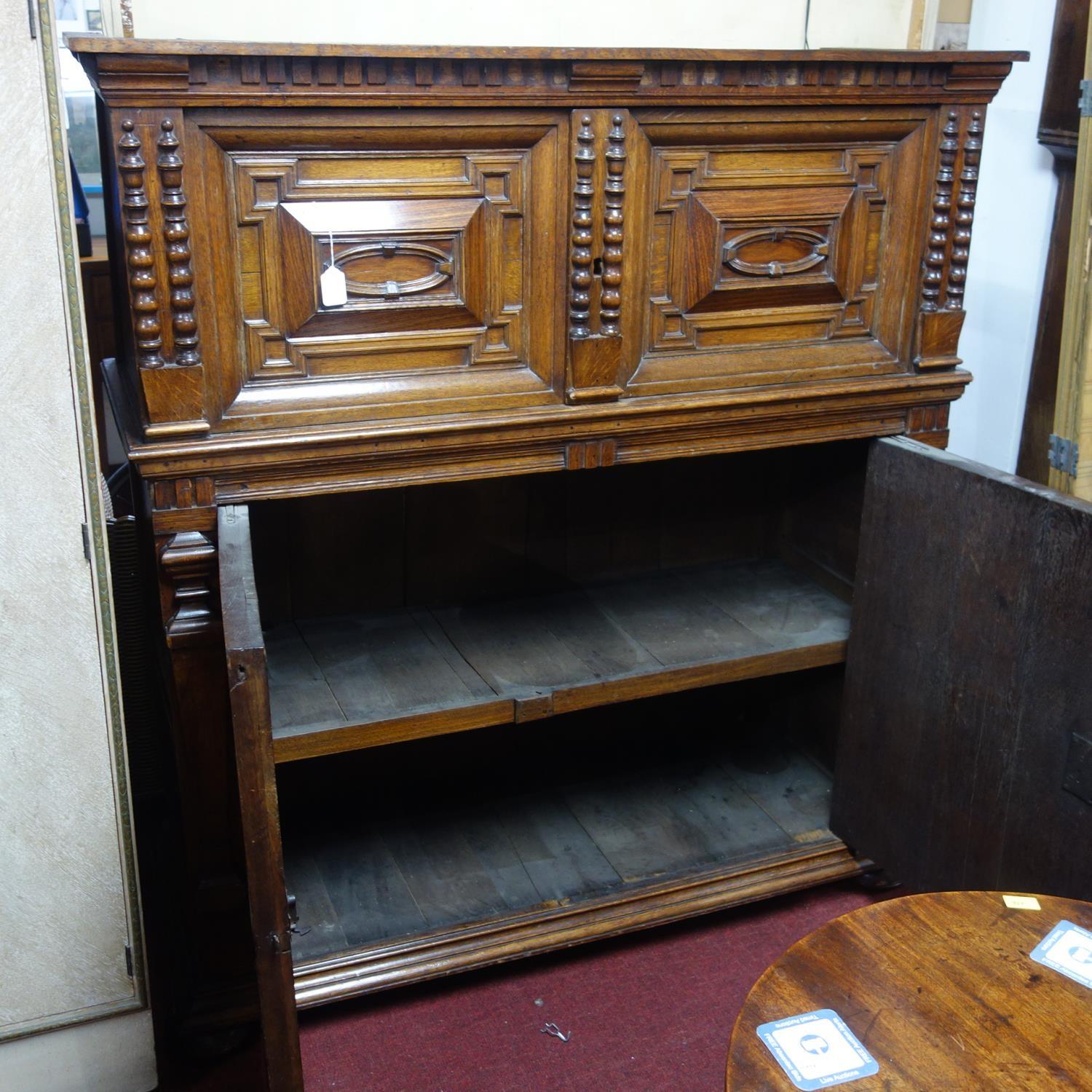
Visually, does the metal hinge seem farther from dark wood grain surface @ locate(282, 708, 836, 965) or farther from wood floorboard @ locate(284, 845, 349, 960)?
wood floorboard @ locate(284, 845, 349, 960)

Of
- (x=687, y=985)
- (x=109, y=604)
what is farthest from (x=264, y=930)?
(x=687, y=985)

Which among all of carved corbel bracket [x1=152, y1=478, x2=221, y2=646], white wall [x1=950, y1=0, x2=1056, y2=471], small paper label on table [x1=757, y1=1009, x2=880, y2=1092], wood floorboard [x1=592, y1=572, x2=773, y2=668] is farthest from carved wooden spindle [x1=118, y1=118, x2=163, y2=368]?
white wall [x1=950, y1=0, x2=1056, y2=471]

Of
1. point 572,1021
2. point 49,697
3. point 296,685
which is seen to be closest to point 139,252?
point 49,697

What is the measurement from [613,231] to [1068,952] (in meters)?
1.15

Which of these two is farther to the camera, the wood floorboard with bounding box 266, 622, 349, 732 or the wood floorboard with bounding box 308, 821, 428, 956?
the wood floorboard with bounding box 308, 821, 428, 956

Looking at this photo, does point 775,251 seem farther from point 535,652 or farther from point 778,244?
point 535,652

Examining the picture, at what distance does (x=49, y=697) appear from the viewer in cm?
172

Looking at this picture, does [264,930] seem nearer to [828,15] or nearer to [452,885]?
[452,885]

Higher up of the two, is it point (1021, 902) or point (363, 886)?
point (1021, 902)

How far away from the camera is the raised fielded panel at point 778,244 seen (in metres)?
Answer: 1.91

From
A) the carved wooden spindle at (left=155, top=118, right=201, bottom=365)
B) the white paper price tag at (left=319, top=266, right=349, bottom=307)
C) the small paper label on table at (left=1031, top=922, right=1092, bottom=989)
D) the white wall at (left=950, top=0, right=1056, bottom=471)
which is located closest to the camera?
the small paper label on table at (left=1031, top=922, right=1092, bottom=989)

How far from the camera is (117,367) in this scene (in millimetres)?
2170

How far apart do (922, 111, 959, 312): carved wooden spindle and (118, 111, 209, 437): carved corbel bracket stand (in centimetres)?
122

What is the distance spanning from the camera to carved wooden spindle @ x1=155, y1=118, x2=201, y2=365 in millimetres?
1590
